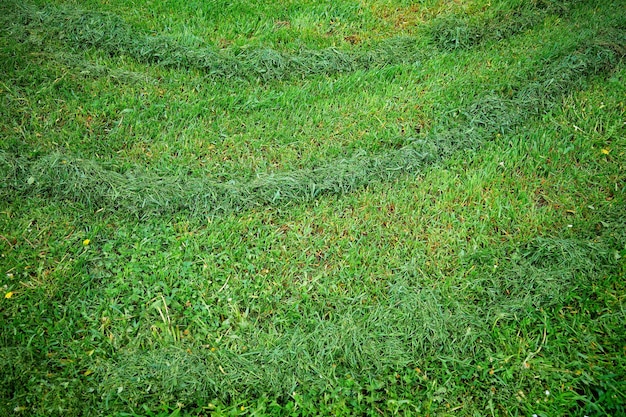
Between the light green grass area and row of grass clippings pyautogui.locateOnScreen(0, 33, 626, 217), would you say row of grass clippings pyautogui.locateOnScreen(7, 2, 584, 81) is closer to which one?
the light green grass area

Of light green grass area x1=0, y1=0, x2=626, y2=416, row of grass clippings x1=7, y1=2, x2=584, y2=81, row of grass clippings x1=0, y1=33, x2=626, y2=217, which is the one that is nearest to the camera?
light green grass area x1=0, y1=0, x2=626, y2=416

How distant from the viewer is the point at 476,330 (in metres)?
2.94

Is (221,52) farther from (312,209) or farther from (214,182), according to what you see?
(312,209)

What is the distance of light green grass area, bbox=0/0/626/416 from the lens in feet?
9.00

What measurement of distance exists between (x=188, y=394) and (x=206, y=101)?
91.6 inches

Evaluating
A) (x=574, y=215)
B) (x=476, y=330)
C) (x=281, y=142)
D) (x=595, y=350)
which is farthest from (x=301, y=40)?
(x=595, y=350)

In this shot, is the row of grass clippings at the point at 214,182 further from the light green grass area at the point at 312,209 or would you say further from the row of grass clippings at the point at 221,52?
the row of grass clippings at the point at 221,52

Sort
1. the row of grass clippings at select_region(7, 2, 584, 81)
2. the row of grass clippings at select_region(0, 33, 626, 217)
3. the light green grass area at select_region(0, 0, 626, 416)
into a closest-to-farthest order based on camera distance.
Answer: the light green grass area at select_region(0, 0, 626, 416)
the row of grass clippings at select_region(0, 33, 626, 217)
the row of grass clippings at select_region(7, 2, 584, 81)

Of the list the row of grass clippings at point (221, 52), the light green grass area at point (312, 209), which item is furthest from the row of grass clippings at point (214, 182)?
the row of grass clippings at point (221, 52)

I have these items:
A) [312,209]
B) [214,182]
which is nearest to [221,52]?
[214,182]

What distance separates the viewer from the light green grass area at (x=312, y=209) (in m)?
2.74

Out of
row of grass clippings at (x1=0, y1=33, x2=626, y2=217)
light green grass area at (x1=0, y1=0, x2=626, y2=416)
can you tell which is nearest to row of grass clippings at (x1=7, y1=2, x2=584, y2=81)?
light green grass area at (x1=0, y1=0, x2=626, y2=416)

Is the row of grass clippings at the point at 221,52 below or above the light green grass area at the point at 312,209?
above

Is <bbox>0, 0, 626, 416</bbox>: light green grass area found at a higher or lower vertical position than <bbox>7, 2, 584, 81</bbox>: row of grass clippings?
lower
